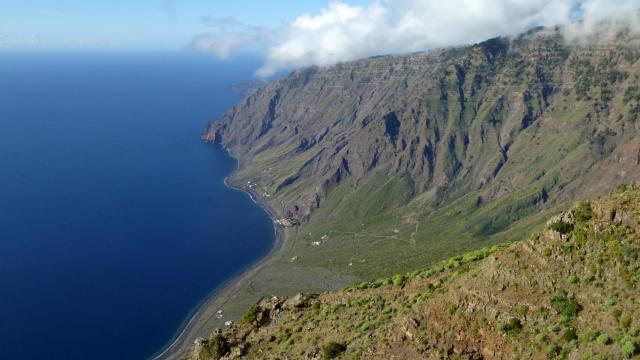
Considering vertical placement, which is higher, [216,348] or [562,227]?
[562,227]

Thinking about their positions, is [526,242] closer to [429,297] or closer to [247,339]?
[429,297]

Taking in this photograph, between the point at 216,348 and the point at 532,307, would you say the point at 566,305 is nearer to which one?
the point at 532,307

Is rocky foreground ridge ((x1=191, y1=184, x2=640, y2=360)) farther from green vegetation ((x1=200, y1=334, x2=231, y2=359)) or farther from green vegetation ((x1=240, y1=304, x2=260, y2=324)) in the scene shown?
green vegetation ((x1=240, y1=304, x2=260, y2=324))

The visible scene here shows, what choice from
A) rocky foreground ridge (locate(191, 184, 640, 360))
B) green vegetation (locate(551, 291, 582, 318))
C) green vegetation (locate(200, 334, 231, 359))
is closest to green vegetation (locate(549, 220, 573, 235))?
rocky foreground ridge (locate(191, 184, 640, 360))

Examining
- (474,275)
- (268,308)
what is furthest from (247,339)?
(474,275)

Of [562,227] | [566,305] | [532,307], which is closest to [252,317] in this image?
[532,307]

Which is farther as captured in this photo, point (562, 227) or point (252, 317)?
point (252, 317)

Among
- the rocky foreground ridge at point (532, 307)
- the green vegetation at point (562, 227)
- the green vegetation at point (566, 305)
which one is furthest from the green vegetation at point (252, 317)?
the green vegetation at point (566, 305)

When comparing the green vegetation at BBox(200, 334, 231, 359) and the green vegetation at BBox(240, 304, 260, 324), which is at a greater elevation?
the green vegetation at BBox(240, 304, 260, 324)
